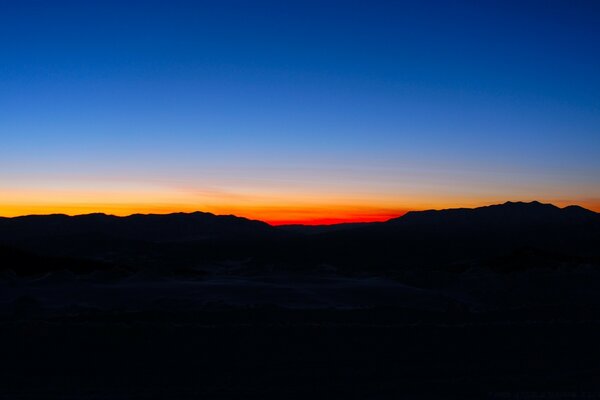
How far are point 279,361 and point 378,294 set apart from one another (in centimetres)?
453

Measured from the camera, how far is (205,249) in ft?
161

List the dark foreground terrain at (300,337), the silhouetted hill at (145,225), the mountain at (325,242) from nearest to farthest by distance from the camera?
1. the dark foreground terrain at (300,337)
2. the mountain at (325,242)
3. the silhouetted hill at (145,225)

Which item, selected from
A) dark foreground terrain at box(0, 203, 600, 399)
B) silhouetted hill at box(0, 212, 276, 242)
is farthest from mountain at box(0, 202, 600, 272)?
dark foreground terrain at box(0, 203, 600, 399)

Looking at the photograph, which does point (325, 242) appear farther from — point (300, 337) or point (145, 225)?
point (300, 337)

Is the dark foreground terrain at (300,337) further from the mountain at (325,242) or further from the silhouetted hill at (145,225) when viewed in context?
the silhouetted hill at (145,225)

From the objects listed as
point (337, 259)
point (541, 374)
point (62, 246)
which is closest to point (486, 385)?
point (541, 374)

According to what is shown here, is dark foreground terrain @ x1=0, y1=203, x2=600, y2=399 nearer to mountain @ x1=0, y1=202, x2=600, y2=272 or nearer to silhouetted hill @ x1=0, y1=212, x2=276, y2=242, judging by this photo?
mountain @ x1=0, y1=202, x2=600, y2=272

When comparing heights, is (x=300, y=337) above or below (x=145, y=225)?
below

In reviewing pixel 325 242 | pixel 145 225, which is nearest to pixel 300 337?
pixel 325 242

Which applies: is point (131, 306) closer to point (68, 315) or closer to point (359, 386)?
point (68, 315)

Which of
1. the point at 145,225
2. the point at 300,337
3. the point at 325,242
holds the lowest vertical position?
the point at 300,337

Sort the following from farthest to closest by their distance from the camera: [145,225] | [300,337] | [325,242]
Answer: [145,225], [325,242], [300,337]

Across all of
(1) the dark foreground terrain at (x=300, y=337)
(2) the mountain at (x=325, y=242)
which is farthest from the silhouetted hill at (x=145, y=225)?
(1) the dark foreground terrain at (x=300, y=337)

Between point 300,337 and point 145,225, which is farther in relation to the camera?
point 145,225
